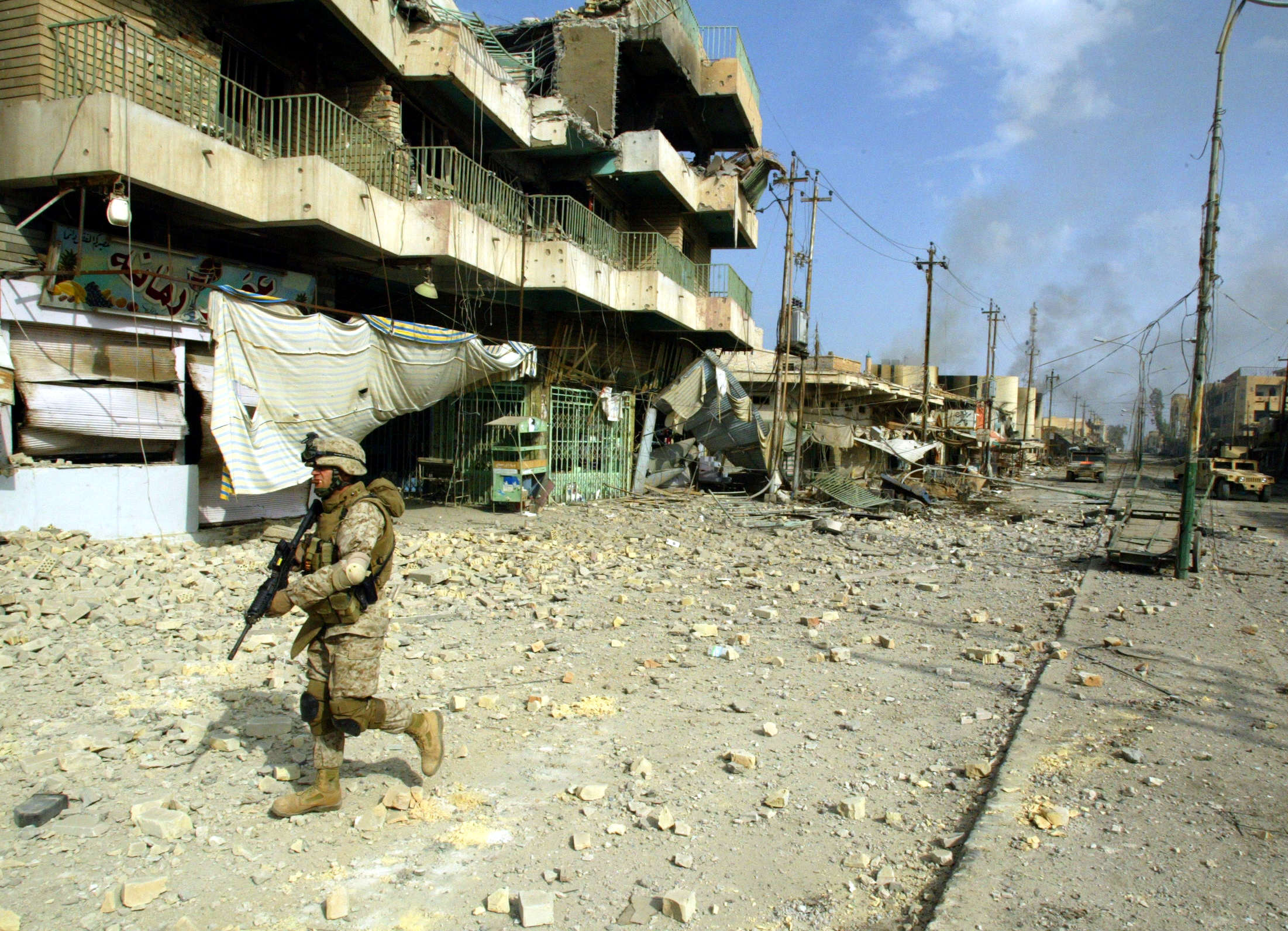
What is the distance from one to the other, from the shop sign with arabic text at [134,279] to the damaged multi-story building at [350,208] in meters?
0.02

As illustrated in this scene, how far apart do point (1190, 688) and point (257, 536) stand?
27.4 ft

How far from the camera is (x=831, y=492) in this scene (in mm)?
16688

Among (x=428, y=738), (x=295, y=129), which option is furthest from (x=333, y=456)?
(x=295, y=129)

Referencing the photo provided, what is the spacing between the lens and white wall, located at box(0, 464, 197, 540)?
695 centimetres

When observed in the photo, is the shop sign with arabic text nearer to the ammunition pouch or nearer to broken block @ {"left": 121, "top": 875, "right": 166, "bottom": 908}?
the ammunition pouch

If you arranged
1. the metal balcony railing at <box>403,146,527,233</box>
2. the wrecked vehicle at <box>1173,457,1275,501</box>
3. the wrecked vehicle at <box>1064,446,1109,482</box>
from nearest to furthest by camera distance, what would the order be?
1. the metal balcony railing at <box>403,146,527,233</box>
2. the wrecked vehicle at <box>1173,457,1275,501</box>
3. the wrecked vehicle at <box>1064,446,1109,482</box>

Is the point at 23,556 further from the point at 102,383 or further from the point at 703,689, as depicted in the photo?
the point at 703,689

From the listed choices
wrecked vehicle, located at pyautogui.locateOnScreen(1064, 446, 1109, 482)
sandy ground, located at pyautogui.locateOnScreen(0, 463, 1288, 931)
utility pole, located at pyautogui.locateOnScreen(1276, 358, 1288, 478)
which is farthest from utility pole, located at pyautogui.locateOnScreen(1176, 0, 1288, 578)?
utility pole, located at pyautogui.locateOnScreen(1276, 358, 1288, 478)

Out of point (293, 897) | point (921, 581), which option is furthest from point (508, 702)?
point (921, 581)

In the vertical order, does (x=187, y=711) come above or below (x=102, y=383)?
below

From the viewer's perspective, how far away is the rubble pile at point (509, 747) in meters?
2.87

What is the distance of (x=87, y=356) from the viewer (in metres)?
7.40

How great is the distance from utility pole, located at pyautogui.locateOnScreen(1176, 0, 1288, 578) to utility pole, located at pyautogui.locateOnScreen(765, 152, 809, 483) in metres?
9.37

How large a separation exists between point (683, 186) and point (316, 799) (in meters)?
16.9
